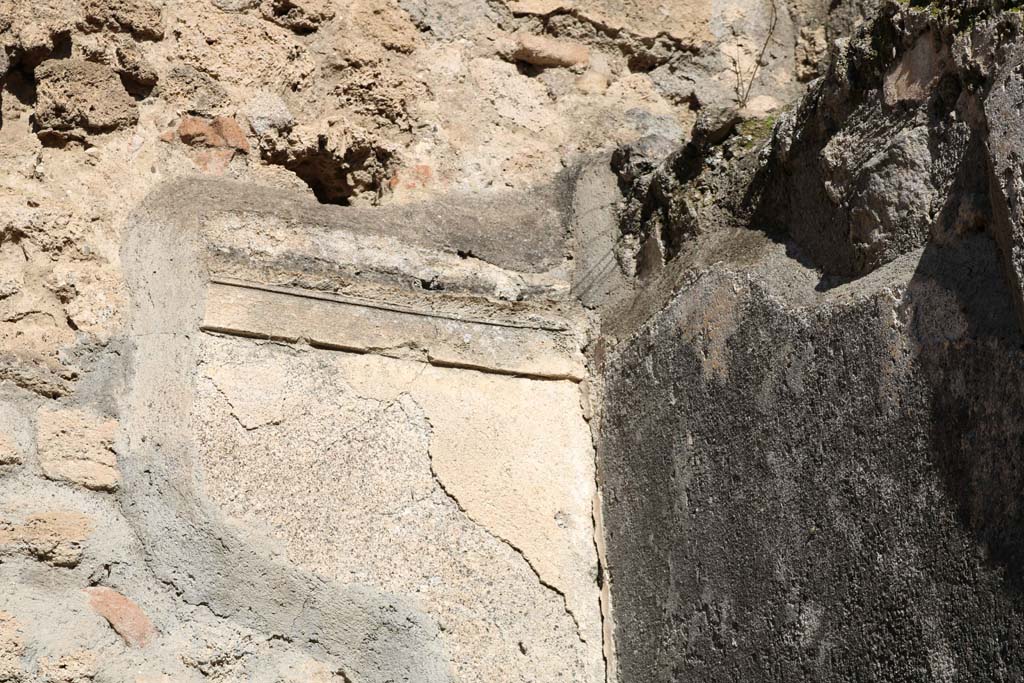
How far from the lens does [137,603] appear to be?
2.06m

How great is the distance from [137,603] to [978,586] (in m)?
1.39

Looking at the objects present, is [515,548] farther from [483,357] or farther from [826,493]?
[826,493]

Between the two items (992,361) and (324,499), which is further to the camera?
(324,499)

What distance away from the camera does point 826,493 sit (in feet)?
6.23

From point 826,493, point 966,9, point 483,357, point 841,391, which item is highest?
point 966,9

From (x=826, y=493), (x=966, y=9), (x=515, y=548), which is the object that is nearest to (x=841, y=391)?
(x=826, y=493)

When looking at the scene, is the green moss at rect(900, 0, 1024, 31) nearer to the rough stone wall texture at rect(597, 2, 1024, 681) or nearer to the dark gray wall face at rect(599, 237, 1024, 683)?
the rough stone wall texture at rect(597, 2, 1024, 681)

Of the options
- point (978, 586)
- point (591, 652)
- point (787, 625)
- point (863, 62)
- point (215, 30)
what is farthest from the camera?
point (215, 30)

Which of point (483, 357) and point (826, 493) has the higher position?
point (483, 357)

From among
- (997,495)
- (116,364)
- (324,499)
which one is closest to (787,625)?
(997,495)

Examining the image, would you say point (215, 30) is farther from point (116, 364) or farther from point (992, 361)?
point (992, 361)

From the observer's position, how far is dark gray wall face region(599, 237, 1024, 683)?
1.63 m

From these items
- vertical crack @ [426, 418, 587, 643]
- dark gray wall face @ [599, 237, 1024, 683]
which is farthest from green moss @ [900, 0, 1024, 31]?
vertical crack @ [426, 418, 587, 643]

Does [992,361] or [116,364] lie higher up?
[116,364]
